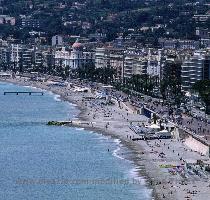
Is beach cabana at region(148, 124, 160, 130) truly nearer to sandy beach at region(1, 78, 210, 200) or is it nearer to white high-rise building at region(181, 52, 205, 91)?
sandy beach at region(1, 78, 210, 200)

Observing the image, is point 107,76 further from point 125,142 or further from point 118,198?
point 118,198

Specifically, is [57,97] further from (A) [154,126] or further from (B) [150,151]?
(B) [150,151]

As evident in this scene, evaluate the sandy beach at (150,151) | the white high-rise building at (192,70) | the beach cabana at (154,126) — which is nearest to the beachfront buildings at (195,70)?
the white high-rise building at (192,70)

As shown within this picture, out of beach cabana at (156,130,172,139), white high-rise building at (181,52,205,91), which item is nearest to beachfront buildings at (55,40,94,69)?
white high-rise building at (181,52,205,91)

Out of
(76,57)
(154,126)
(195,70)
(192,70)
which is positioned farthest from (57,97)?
(154,126)

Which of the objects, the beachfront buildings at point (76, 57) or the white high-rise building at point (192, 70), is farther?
the beachfront buildings at point (76, 57)

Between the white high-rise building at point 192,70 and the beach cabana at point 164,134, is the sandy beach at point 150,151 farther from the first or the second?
the white high-rise building at point 192,70

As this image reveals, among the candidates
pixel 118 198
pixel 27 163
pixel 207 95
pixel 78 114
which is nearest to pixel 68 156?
pixel 27 163
